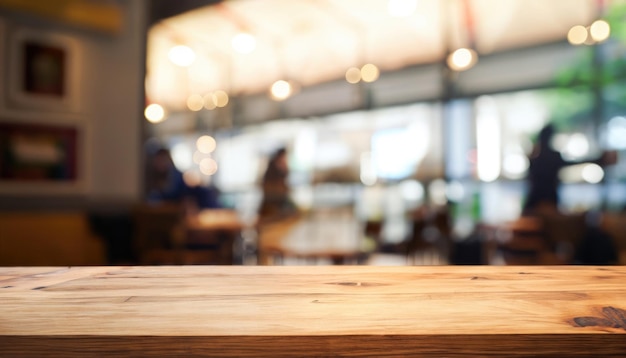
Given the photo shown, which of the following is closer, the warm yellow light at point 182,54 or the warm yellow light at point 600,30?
the warm yellow light at point 600,30

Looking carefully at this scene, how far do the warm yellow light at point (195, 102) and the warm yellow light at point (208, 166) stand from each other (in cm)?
96

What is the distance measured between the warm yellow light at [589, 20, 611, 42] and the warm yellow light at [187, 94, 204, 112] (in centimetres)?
630

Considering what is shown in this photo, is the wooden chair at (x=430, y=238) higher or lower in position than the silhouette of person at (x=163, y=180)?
lower

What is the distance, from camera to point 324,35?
842cm

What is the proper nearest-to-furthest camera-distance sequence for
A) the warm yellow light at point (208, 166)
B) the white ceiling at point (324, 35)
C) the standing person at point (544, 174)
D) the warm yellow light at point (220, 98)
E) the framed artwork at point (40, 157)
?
the framed artwork at point (40, 157), the standing person at point (544, 174), the white ceiling at point (324, 35), the warm yellow light at point (208, 166), the warm yellow light at point (220, 98)

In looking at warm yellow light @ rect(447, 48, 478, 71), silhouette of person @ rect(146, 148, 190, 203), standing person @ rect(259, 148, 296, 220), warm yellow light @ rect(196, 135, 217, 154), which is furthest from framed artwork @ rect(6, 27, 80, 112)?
warm yellow light @ rect(196, 135, 217, 154)

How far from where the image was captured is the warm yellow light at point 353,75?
828cm

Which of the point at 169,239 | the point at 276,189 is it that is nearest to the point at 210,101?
the point at 276,189

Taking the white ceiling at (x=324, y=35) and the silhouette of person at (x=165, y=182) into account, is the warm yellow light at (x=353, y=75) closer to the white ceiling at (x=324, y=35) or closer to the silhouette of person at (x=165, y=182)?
the white ceiling at (x=324, y=35)

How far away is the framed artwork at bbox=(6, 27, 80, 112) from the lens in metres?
4.25

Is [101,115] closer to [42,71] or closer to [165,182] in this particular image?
[42,71]

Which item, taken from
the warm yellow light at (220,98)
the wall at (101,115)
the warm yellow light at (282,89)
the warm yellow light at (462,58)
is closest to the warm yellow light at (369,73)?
the warm yellow light at (282,89)

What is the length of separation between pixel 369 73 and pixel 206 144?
335 cm

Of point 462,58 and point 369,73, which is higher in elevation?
point 369,73
